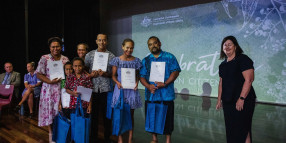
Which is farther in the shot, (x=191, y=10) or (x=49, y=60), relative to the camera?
(x=191, y=10)

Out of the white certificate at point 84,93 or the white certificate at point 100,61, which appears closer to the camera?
the white certificate at point 84,93

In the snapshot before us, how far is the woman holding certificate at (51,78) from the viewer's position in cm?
247

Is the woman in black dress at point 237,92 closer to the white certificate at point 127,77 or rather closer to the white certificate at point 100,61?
the white certificate at point 127,77

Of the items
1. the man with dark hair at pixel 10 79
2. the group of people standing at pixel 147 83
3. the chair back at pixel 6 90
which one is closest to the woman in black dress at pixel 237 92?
the group of people standing at pixel 147 83

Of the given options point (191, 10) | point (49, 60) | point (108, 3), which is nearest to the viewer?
point (49, 60)

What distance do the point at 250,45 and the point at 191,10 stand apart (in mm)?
2243

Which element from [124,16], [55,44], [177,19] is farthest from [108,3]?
[55,44]

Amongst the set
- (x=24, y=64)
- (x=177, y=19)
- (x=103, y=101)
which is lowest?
(x=103, y=101)

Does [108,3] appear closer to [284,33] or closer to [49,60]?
[284,33]

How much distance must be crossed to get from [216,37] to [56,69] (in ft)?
17.8

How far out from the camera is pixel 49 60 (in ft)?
8.06

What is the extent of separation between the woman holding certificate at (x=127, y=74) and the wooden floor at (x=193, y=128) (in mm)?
856

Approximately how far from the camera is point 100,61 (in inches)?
101

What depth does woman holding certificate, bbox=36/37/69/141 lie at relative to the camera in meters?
2.47
